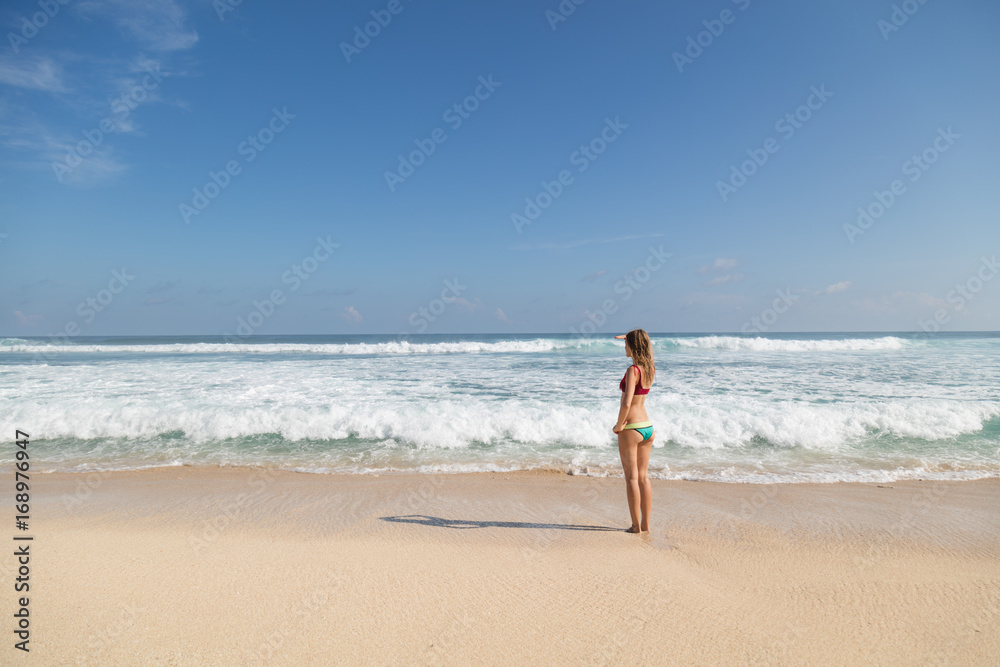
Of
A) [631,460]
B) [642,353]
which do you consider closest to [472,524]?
[631,460]

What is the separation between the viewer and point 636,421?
4484 mm

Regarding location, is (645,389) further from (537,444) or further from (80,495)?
(80,495)

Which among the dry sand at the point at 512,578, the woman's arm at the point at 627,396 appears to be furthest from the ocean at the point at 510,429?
the woman's arm at the point at 627,396

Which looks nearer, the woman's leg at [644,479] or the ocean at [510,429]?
the woman's leg at [644,479]

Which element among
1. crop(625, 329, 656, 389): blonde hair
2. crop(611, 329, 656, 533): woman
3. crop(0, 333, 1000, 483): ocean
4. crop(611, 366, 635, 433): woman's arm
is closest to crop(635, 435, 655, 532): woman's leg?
crop(611, 329, 656, 533): woman

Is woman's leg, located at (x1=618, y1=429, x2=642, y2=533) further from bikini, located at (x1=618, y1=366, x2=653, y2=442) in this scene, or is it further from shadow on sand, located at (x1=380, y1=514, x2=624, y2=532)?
shadow on sand, located at (x1=380, y1=514, x2=624, y2=532)

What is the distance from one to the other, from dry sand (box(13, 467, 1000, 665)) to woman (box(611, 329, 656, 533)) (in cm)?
54

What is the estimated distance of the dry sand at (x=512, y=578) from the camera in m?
2.83

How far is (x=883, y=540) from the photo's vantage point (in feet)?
14.9

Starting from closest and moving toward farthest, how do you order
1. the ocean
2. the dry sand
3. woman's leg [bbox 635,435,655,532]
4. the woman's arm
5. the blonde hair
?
the dry sand, the woman's arm, the blonde hair, woman's leg [bbox 635,435,655,532], the ocean

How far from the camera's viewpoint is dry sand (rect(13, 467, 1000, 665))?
2.83 m

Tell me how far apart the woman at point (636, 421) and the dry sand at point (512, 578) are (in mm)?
543

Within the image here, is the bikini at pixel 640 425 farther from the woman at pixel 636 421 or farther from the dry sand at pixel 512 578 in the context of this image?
the dry sand at pixel 512 578

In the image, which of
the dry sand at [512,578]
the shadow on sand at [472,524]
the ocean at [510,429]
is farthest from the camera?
the ocean at [510,429]
